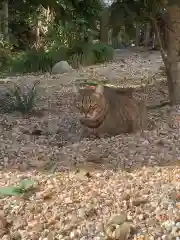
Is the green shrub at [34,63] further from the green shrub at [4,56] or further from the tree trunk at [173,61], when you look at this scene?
the tree trunk at [173,61]

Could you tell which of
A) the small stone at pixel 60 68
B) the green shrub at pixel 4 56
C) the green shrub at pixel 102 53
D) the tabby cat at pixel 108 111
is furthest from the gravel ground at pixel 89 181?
the green shrub at pixel 102 53

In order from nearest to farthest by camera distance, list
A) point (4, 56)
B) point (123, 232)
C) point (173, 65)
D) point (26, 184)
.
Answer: point (123, 232), point (26, 184), point (173, 65), point (4, 56)

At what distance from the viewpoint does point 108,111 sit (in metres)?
4.33

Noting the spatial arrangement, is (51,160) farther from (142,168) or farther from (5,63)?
(5,63)

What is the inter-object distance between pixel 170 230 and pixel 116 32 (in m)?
2.45

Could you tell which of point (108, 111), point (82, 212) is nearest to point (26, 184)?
point (82, 212)

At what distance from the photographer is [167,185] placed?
2.78m

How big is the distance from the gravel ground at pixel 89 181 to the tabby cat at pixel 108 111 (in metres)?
0.14

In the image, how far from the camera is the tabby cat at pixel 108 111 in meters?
A: 4.18

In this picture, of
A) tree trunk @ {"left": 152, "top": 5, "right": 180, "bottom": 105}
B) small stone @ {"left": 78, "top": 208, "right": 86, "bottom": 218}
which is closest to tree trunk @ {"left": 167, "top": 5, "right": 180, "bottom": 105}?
tree trunk @ {"left": 152, "top": 5, "right": 180, "bottom": 105}

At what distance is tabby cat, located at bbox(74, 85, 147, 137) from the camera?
4.18 meters

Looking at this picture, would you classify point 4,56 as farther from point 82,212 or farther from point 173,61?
point 82,212

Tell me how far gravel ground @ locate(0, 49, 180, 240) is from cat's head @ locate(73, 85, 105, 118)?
26 cm

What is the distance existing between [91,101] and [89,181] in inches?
48.9
